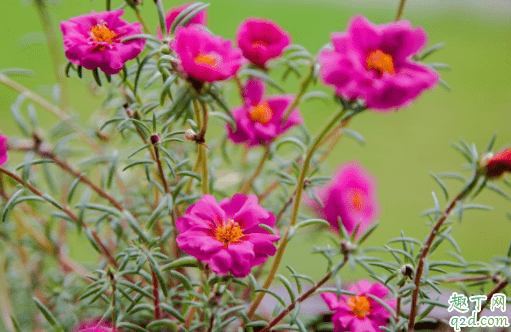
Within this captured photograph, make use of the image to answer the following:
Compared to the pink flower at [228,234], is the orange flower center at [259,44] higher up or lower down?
higher up

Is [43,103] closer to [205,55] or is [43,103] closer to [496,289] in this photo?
[205,55]

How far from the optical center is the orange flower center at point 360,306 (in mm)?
398

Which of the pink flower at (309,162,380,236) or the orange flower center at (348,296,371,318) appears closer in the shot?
the orange flower center at (348,296,371,318)

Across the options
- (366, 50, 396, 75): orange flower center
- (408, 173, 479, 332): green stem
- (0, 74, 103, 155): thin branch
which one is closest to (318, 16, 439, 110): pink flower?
(366, 50, 396, 75): orange flower center

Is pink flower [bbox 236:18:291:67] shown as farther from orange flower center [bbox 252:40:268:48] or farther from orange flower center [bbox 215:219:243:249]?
orange flower center [bbox 215:219:243:249]

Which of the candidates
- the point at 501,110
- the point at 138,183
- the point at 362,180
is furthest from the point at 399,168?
the point at 138,183

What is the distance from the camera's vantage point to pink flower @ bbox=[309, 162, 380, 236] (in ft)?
1.84

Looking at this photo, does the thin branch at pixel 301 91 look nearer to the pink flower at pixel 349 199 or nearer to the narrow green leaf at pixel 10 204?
the pink flower at pixel 349 199

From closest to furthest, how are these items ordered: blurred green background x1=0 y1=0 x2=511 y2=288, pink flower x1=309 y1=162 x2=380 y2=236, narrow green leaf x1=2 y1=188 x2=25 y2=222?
narrow green leaf x1=2 y1=188 x2=25 y2=222
pink flower x1=309 y1=162 x2=380 y2=236
blurred green background x1=0 y1=0 x2=511 y2=288

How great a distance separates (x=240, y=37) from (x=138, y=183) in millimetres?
268

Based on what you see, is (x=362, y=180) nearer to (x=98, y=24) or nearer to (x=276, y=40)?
(x=276, y=40)

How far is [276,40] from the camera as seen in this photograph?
0.46 meters

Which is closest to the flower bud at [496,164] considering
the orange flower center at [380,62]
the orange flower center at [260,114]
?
the orange flower center at [380,62]

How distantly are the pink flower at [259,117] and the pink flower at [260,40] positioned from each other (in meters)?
0.04
